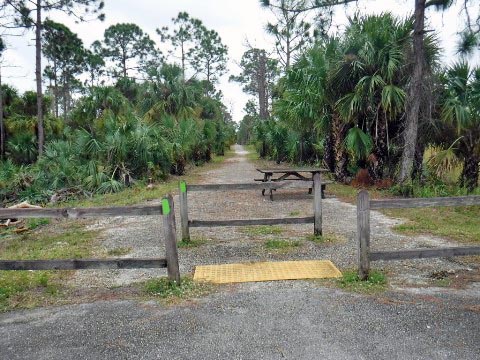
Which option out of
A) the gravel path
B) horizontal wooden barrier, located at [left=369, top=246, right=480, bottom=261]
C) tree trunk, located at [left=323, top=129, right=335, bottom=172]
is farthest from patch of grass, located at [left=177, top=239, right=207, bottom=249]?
tree trunk, located at [left=323, top=129, right=335, bottom=172]

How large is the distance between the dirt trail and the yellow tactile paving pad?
0.26 m

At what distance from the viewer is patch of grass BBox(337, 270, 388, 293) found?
401 centimetres

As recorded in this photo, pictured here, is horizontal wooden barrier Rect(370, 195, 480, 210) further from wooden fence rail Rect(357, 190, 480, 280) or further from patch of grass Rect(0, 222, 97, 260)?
patch of grass Rect(0, 222, 97, 260)

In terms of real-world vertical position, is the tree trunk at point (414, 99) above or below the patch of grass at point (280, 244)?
above

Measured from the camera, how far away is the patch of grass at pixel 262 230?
22.0ft

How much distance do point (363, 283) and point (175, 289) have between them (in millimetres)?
2024

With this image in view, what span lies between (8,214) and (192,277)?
2096 millimetres

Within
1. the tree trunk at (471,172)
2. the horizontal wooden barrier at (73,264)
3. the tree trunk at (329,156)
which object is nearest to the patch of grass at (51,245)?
the horizontal wooden barrier at (73,264)

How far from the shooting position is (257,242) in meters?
6.10

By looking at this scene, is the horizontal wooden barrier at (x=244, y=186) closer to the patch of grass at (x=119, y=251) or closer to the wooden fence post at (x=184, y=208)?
the wooden fence post at (x=184, y=208)

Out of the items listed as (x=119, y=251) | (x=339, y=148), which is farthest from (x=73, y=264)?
(x=339, y=148)

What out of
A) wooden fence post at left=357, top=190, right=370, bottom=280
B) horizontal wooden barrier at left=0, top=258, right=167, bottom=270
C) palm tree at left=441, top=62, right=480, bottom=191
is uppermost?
palm tree at left=441, top=62, right=480, bottom=191

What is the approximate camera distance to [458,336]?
3045 millimetres

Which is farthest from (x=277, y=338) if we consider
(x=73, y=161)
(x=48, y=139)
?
(x=48, y=139)
